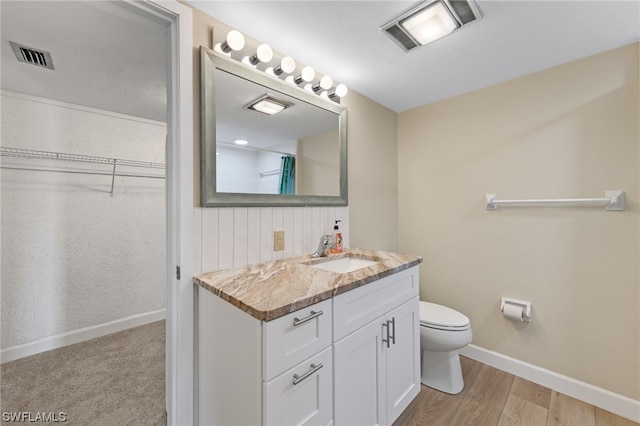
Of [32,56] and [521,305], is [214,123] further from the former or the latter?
[521,305]

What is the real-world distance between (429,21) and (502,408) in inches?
87.0

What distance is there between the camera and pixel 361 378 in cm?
119

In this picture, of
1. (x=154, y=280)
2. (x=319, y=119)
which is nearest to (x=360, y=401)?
(x=319, y=119)

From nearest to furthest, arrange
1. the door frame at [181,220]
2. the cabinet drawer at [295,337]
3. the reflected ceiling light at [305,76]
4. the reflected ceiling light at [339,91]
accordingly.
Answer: the cabinet drawer at [295,337], the door frame at [181,220], the reflected ceiling light at [305,76], the reflected ceiling light at [339,91]

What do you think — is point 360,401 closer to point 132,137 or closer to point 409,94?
point 409,94

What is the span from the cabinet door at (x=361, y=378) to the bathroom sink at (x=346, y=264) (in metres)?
0.44

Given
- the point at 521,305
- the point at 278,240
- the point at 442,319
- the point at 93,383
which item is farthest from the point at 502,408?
the point at 93,383

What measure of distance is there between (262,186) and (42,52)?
4.89 ft

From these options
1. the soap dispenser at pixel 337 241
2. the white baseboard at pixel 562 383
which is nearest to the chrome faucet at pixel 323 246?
the soap dispenser at pixel 337 241

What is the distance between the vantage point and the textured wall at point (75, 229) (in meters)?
2.03

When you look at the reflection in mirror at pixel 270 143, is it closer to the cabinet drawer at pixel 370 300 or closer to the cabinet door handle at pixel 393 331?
the cabinet drawer at pixel 370 300

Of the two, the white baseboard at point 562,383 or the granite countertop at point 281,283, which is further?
the white baseboard at point 562,383

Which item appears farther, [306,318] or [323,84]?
[323,84]

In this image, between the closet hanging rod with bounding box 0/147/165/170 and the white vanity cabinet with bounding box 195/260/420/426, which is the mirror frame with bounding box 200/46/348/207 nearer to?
the white vanity cabinet with bounding box 195/260/420/426
